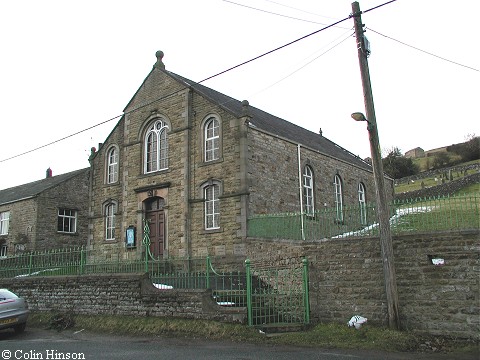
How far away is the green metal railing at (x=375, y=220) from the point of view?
11578 mm

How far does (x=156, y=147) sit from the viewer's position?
22.7 meters

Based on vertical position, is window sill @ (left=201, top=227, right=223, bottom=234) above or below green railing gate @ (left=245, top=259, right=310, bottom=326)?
above

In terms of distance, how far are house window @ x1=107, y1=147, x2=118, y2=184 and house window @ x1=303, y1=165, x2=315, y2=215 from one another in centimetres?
972

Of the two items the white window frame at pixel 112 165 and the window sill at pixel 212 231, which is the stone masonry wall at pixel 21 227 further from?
the window sill at pixel 212 231

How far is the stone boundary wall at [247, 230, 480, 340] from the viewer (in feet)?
36.8

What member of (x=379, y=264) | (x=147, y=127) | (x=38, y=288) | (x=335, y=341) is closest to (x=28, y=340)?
(x=38, y=288)

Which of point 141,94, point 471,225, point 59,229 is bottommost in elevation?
point 471,225

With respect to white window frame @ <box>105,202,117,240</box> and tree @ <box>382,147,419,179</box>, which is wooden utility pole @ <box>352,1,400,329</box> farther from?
tree @ <box>382,147,419,179</box>

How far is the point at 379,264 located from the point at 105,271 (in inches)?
352

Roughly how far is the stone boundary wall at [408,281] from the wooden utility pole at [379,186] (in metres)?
0.43

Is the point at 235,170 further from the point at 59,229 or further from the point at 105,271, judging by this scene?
the point at 59,229

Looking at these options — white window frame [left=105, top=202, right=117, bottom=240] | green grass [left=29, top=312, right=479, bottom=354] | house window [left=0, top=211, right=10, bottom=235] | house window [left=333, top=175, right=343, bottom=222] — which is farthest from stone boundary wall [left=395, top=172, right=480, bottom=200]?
house window [left=0, top=211, right=10, bottom=235]

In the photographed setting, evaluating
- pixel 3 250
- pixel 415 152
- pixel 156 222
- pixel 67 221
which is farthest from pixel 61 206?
pixel 415 152

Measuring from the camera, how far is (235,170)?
1920cm
